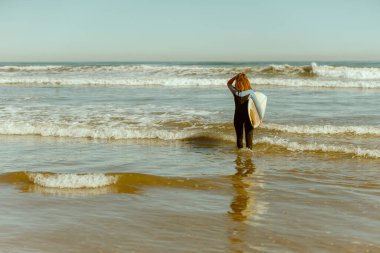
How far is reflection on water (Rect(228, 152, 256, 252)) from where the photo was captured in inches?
182

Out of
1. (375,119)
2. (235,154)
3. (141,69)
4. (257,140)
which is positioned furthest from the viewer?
(141,69)

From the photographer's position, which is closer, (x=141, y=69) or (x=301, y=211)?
(x=301, y=211)

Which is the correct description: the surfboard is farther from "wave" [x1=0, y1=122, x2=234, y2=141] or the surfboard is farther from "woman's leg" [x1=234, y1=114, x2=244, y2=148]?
"wave" [x1=0, y1=122, x2=234, y2=141]

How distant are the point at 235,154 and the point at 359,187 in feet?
10.4

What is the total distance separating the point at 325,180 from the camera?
721cm

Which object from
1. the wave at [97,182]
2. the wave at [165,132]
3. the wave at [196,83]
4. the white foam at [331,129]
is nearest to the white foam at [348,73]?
the wave at [196,83]

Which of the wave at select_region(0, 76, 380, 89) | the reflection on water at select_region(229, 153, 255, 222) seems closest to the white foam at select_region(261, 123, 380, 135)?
the reflection on water at select_region(229, 153, 255, 222)

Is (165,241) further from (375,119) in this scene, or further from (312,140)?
(375,119)

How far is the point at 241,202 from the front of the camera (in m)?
5.96

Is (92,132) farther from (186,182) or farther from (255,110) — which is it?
(186,182)

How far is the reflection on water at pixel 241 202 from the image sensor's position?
4.63 meters

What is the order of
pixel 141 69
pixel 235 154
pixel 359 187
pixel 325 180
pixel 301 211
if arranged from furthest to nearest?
pixel 141 69 < pixel 235 154 < pixel 325 180 < pixel 359 187 < pixel 301 211

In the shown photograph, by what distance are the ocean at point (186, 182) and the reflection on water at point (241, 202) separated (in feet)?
0.07

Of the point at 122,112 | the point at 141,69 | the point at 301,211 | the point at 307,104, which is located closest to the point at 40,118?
the point at 122,112
